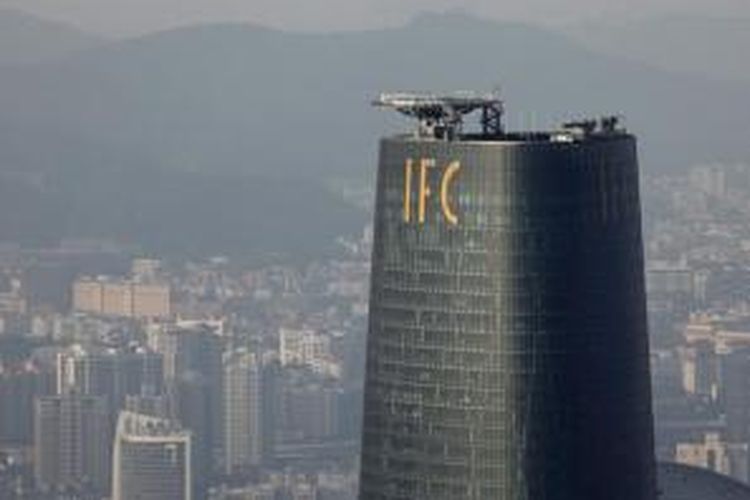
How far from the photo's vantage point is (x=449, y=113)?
2588cm

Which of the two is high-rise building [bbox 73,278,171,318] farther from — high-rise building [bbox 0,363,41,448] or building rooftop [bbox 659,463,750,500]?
building rooftop [bbox 659,463,750,500]

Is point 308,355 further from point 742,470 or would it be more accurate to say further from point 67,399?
point 742,470

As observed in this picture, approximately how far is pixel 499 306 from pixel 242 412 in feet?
94.6

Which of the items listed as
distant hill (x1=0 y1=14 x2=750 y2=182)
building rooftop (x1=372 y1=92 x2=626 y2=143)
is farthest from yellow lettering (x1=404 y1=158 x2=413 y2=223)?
distant hill (x1=0 y1=14 x2=750 y2=182)

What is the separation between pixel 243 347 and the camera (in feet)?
188

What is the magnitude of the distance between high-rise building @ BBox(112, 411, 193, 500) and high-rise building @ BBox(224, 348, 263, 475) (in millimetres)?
1065

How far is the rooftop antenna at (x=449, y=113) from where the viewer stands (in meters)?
25.8

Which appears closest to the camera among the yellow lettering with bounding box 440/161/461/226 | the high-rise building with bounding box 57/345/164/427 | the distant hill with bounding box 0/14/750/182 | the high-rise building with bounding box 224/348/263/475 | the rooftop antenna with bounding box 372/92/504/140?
the yellow lettering with bounding box 440/161/461/226

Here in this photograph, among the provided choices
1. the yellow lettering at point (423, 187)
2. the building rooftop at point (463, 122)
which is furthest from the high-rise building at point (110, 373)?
the yellow lettering at point (423, 187)

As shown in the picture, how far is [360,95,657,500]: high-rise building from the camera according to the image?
84.3ft

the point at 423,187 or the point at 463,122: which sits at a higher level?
the point at 463,122

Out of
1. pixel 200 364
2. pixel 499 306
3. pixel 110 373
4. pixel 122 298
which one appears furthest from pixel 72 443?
pixel 499 306

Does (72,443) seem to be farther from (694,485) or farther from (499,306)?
(499,306)

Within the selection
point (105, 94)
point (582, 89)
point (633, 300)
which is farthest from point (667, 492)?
point (105, 94)
